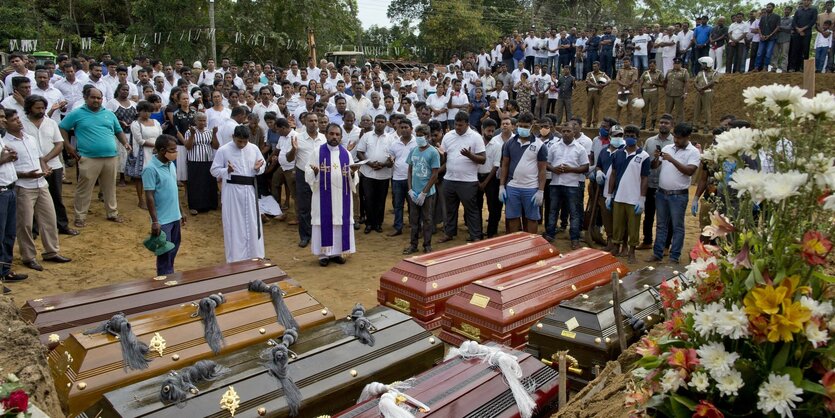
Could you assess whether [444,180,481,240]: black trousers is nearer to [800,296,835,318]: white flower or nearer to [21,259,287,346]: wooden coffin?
[21,259,287,346]: wooden coffin

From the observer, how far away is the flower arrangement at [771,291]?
1.98 m

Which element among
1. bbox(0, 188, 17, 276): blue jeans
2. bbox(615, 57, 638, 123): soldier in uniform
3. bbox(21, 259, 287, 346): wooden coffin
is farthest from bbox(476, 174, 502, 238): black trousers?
bbox(615, 57, 638, 123): soldier in uniform

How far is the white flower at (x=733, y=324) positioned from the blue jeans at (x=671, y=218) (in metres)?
5.88

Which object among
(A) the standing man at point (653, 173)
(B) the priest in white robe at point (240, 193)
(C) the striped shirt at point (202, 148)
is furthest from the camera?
(C) the striped shirt at point (202, 148)

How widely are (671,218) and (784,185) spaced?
6091mm

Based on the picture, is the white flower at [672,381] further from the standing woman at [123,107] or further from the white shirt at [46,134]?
the standing woman at [123,107]

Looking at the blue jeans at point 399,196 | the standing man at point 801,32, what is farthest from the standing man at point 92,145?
the standing man at point 801,32

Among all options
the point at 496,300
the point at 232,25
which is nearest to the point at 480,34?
the point at 232,25

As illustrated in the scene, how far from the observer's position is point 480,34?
3072 centimetres

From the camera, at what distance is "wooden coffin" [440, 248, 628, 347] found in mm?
4812

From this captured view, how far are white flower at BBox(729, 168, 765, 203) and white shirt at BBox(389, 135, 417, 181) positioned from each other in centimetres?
705

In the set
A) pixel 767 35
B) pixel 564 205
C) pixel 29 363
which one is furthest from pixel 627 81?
pixel 29 363

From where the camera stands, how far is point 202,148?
32.2ft

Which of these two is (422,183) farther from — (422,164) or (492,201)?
(492,201)
